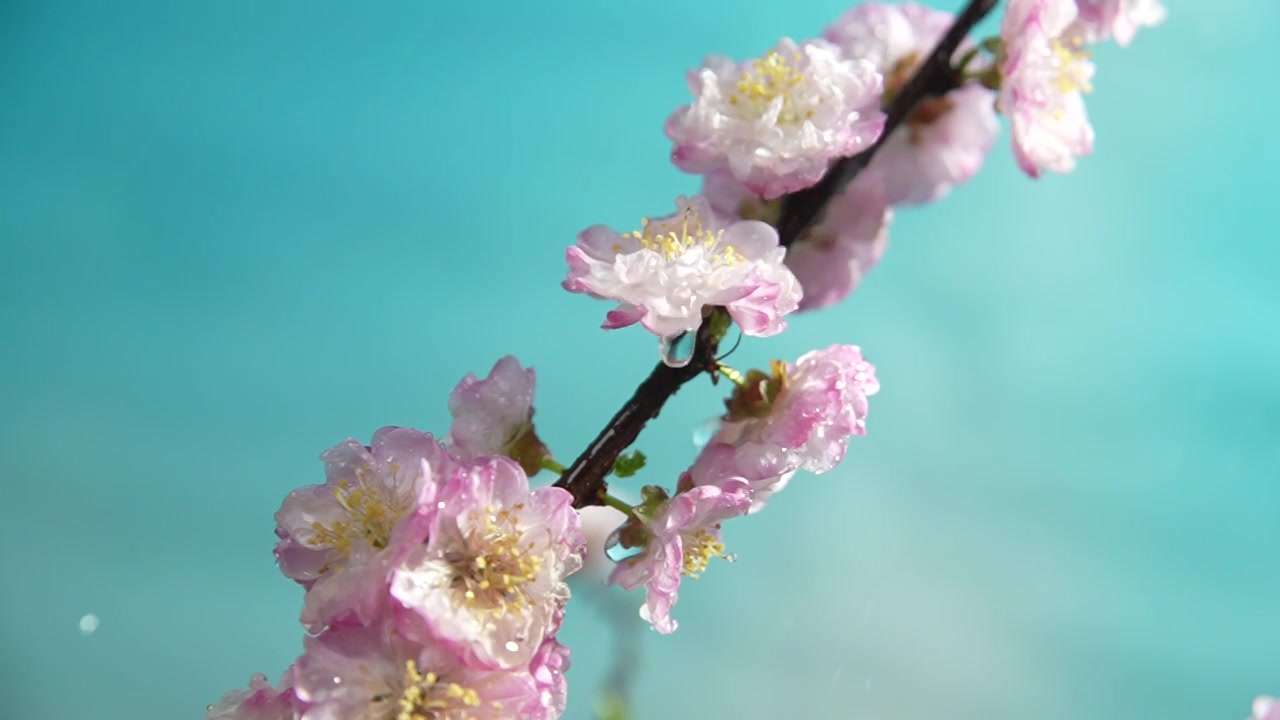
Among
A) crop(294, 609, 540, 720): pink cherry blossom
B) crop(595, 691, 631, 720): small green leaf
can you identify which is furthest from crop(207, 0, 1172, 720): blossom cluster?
crop(595, 691, 631, 720): small green leaf

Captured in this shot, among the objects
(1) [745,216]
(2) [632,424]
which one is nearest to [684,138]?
(1) [745,216]

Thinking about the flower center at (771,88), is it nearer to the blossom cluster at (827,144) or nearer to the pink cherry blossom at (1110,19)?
the blossom cluster at (827,144)

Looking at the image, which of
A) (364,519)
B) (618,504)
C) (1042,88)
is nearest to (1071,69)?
(1042,88)

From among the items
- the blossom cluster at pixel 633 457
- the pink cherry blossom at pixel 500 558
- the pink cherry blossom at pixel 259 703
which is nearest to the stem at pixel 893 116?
the blossom cluster at pixel 633 457

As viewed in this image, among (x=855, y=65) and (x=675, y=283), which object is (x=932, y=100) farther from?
(x=675, y=283)

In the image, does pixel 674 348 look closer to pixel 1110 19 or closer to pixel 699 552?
pixel 699 552
